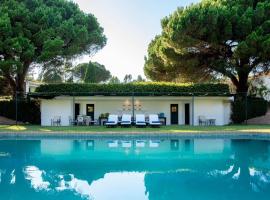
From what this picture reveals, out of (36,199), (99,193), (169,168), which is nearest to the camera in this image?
(36,199)

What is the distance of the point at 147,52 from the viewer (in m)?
35.5

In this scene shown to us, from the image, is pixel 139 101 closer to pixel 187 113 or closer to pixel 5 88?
pixel 187 113

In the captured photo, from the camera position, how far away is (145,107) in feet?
88.8

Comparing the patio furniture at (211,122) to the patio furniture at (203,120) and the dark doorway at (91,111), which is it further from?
the dark doorway at (91,111)

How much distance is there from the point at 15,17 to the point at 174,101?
12.4 meters

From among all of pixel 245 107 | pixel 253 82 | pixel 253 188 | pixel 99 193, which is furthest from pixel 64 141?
pixel 253 82

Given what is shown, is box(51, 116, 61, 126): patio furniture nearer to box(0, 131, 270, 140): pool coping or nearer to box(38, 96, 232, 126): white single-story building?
box(38, 96, 232, 126): white single-story building

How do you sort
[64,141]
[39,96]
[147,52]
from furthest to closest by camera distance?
[147,52], [39,96], [64,141]

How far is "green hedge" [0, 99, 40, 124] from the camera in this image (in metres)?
26.2

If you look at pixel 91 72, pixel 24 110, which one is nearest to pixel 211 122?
pixel 24 110

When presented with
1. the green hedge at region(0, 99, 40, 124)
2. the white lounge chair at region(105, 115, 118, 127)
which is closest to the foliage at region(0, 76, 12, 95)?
the green hedge at region(0, 99, 40, 124)

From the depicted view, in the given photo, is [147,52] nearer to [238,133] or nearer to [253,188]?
[238,133]

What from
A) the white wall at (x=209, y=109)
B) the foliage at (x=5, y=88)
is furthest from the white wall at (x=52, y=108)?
the white wall at (x=209, y=109)

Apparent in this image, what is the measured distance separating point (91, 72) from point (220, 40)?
36793 millimetres
